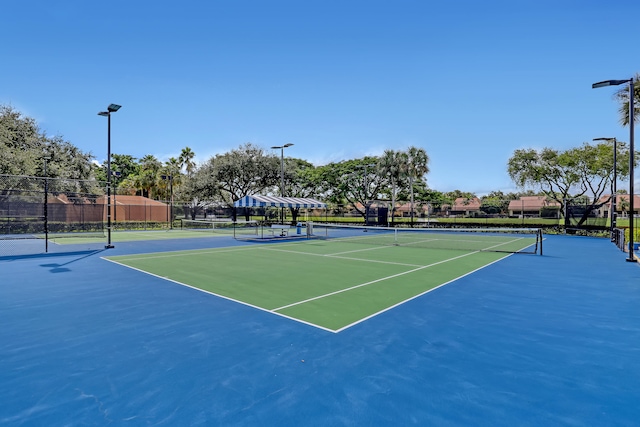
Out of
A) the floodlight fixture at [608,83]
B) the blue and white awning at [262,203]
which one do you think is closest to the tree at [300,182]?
the blue and white awning at [262,203]

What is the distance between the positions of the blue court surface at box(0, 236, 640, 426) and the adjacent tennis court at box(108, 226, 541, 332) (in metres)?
0.53

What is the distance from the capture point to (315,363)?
412 cm

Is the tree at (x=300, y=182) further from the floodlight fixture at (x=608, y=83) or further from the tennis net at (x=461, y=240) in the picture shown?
the floodlight fixture at (x=608, y=83)

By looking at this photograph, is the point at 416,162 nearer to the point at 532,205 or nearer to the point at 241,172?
the point at 532,205

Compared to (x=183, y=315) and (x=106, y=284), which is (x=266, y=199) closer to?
(x=106, y=284)

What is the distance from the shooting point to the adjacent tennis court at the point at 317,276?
6.47 m

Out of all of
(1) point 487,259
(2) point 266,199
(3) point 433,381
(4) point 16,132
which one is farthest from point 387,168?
(3) point 433,381

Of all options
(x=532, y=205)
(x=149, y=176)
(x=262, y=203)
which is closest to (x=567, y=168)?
(x=532, y=205)

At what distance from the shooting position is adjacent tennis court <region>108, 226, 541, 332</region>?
6.47m

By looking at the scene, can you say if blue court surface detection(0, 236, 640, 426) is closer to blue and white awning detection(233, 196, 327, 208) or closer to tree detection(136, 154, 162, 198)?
→ blue and white awning detection(233, 196, 327, 208)

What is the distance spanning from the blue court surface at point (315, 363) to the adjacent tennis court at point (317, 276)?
1.75 feet

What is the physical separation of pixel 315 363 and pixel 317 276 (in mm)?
5477

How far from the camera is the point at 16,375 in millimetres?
3807

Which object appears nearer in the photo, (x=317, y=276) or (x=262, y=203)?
(x=317, y=276)
